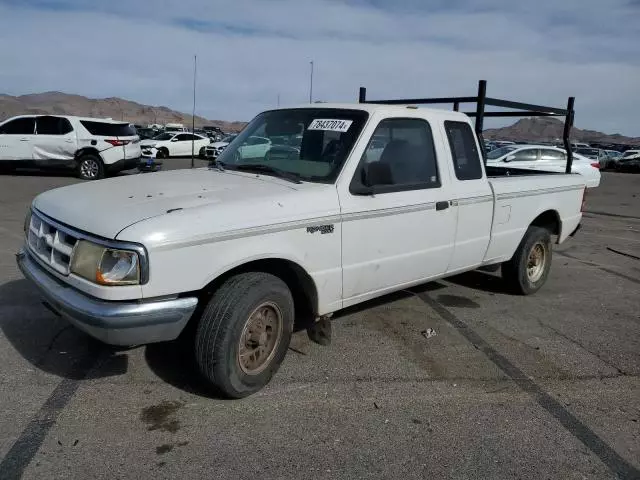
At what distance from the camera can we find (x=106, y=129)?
16.7 m

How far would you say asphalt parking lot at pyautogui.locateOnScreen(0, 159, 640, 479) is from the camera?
2957 mm

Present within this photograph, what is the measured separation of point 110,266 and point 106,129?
15.0m

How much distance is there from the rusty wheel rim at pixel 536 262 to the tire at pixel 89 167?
44.3ft

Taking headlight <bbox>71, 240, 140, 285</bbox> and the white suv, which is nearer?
headlight <bbox>71, 240, 140, 285</bbox>

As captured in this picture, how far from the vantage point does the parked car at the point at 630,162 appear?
117 ft

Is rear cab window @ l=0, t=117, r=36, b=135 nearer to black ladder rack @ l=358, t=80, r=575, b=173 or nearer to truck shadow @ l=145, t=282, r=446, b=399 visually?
black ladder rack @ l=358, t=80, r=575, b=173

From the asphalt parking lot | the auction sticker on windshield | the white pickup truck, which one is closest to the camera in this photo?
the asphalt parking lot

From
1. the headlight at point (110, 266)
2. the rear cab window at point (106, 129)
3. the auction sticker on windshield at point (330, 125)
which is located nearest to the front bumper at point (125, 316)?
the headlight at point (110, 266)

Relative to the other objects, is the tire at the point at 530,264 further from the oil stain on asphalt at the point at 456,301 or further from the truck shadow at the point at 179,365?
the truck shadow at the point at 179,365

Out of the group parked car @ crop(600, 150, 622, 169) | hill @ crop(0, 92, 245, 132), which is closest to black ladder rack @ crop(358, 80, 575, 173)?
parked car @ crop(600, 150, 622, 169)

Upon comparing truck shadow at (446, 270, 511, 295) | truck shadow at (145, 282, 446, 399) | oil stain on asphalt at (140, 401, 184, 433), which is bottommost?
oil stain on asphalt at (140, 401, 184, 433)

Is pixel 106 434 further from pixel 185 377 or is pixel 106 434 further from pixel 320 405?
pixel 320 405

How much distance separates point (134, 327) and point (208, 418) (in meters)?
0.74

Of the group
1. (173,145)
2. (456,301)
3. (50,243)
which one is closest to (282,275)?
(50,243)
